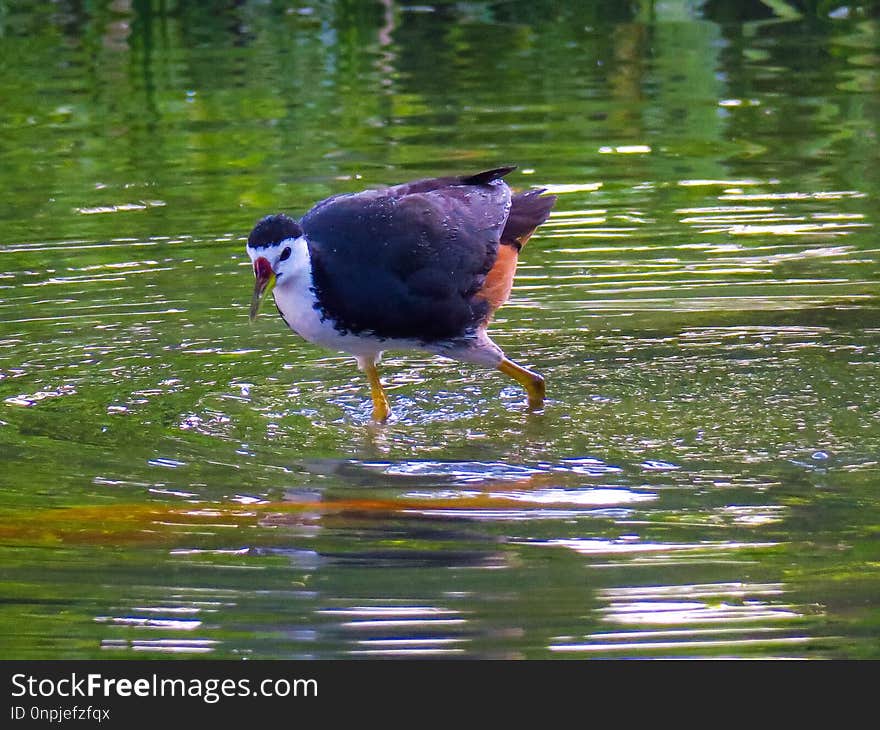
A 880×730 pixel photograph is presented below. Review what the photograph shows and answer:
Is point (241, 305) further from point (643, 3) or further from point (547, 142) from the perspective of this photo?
point (643, 3)

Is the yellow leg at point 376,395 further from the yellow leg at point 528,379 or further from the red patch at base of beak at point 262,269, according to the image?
the red patch at base of beak at point 262,269

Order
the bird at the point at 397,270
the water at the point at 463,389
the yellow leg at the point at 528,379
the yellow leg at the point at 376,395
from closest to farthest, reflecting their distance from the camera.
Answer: the water at the point at 463,389
the bird at the point at 397,270
the yellow leg at the point at 376,395
the yellow leg at the point at 528,379

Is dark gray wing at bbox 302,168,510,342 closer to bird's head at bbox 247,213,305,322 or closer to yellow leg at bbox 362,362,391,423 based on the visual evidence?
bird's head at bbox 247,213,305,322

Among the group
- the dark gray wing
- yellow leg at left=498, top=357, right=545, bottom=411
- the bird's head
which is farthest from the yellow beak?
yellow leg at left=498, top=357, right=545, bottom=411

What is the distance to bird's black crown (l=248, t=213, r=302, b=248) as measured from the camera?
6895 millimetres

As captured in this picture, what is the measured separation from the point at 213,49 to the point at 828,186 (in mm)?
8138

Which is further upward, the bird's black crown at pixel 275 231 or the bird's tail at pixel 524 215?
the bird's black crown at pixel 275 231

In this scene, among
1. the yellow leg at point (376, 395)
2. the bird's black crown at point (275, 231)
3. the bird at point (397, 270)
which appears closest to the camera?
the bird's black crown at point (275, 231)

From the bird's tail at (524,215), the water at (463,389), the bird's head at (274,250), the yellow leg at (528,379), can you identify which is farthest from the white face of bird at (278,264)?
the bird's tail at (524,215)

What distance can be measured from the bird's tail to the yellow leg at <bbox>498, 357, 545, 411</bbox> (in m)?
0.64

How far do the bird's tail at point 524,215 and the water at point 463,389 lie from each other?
2.16 feet

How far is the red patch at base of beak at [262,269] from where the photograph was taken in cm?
696

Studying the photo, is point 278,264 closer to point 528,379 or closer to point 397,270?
point 397,270

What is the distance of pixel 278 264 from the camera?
6957 mm
